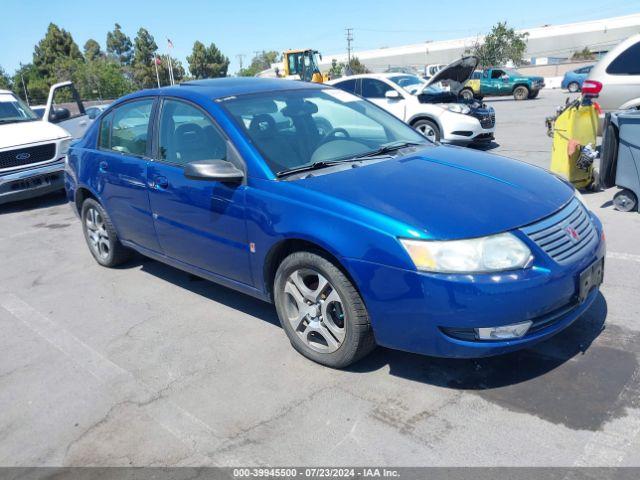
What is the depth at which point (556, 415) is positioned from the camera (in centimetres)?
272

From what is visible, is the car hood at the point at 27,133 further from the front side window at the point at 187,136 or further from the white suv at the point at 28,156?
the front side window at the point at 187,136

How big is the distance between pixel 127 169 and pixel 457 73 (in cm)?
794

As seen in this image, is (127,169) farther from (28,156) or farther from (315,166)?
(28,156)

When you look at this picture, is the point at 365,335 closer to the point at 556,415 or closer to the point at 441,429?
the point at 441,429

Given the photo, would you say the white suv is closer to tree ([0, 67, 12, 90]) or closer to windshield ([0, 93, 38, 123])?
windshield ([0, 93, 38, 123])

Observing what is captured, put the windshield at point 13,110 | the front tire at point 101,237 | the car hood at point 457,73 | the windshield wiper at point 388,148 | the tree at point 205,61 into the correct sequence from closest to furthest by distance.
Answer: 1. the windshield wiper at point 388,148
2. the front tire at point 101,237
3. the windshield at point 13,110
4. the car hood at point 457,73
5. the tree at point 205,61

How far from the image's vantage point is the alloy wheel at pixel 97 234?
528 centimetres

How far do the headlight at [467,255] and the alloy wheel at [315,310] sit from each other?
59 cm

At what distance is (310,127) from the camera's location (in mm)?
3945

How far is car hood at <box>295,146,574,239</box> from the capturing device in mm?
2818

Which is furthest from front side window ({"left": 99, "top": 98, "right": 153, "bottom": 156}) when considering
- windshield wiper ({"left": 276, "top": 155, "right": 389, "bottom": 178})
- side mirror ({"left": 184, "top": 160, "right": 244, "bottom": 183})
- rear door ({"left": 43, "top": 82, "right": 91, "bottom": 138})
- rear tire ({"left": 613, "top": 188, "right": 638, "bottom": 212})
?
rear tire ({"left": 613, "top": 188, "right": 638, "bottom": 212})

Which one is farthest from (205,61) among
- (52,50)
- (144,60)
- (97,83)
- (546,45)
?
(546,45)

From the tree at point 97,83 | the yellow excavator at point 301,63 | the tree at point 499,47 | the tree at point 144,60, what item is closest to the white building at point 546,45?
the tree at point 499,47

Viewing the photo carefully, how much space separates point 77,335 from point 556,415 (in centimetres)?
331
